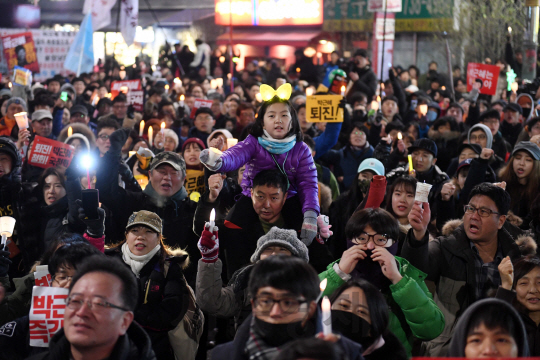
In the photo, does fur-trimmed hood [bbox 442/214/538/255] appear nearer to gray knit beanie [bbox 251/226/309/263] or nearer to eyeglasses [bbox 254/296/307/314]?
gray knit beanie [bbox 251/226/309/263]

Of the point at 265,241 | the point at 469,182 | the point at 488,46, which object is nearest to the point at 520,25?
the point at 488,46

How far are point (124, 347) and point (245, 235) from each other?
71.3 inches

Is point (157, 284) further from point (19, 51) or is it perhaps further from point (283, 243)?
point (19, 51)

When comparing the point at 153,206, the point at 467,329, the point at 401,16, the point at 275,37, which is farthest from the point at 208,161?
the point at 275,37

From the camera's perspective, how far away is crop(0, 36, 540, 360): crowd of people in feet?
9.34

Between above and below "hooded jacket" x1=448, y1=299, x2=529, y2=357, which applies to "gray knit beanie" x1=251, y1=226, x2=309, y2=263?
above

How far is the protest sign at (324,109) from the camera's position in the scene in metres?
7.17

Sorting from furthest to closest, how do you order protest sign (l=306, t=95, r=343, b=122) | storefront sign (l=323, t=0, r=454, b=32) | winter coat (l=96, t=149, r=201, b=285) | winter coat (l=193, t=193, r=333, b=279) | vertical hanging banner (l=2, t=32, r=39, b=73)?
1. storefront sign (l=323, t=0, r=454, b=32)
2. vertical hanging banner (l=2, t=32, r=39, b=73)
3. protest sign (l=306, t=95, r=343, b=122)
4. winter coat (l=96, t=149, r=201, b=285)
5. winter coat (l=193, t=193, r=333, b=279)

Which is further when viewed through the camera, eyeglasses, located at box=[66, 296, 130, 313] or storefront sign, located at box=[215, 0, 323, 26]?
storefront sign, located at box=[215, 0, 323, 26]

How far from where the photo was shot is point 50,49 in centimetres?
1784

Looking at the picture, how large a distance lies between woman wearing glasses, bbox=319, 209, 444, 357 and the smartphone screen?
1557mm

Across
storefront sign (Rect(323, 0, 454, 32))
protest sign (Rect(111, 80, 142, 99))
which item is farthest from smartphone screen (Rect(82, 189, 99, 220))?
storefront sign (Rect(323, 0, 454, 32))

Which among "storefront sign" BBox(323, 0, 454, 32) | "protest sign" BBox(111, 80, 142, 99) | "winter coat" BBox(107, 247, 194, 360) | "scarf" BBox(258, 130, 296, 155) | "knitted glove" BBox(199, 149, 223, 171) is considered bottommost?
"winter coat" BBox(107, 247, 194, 360)

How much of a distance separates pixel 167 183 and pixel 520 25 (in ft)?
49.0
